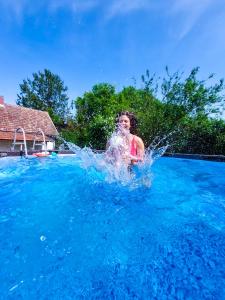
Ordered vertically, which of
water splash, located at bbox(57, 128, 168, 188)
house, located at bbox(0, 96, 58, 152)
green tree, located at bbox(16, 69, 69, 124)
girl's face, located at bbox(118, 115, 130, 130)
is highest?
green tree, located at bbox(16, 69, 69, 124)

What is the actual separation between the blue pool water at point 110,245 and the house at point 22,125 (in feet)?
53.5

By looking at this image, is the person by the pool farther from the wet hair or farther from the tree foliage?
the tree foliage

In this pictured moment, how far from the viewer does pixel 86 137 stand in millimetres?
21781

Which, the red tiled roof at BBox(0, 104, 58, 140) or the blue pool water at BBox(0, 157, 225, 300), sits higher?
the red tiled roof at BBox(0, 104, 58, 140)

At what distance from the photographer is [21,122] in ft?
72.3

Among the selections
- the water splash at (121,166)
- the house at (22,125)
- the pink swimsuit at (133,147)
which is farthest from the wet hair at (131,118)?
the house at (22,125)

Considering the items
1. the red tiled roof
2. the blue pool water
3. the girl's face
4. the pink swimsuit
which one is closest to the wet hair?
the girl's face

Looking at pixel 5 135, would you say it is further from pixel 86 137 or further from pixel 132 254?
pixel 132 254

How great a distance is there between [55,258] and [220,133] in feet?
51.3

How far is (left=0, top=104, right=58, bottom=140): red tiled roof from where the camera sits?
19.5 m

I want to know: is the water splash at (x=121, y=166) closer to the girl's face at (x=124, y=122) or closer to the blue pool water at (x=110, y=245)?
the girl's face at (x=124, y=122)

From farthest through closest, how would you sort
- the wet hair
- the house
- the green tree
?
the green tree < the house < the wet hair

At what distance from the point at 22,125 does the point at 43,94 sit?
994 inches

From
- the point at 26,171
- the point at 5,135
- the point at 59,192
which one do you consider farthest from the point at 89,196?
the point at 5,135
